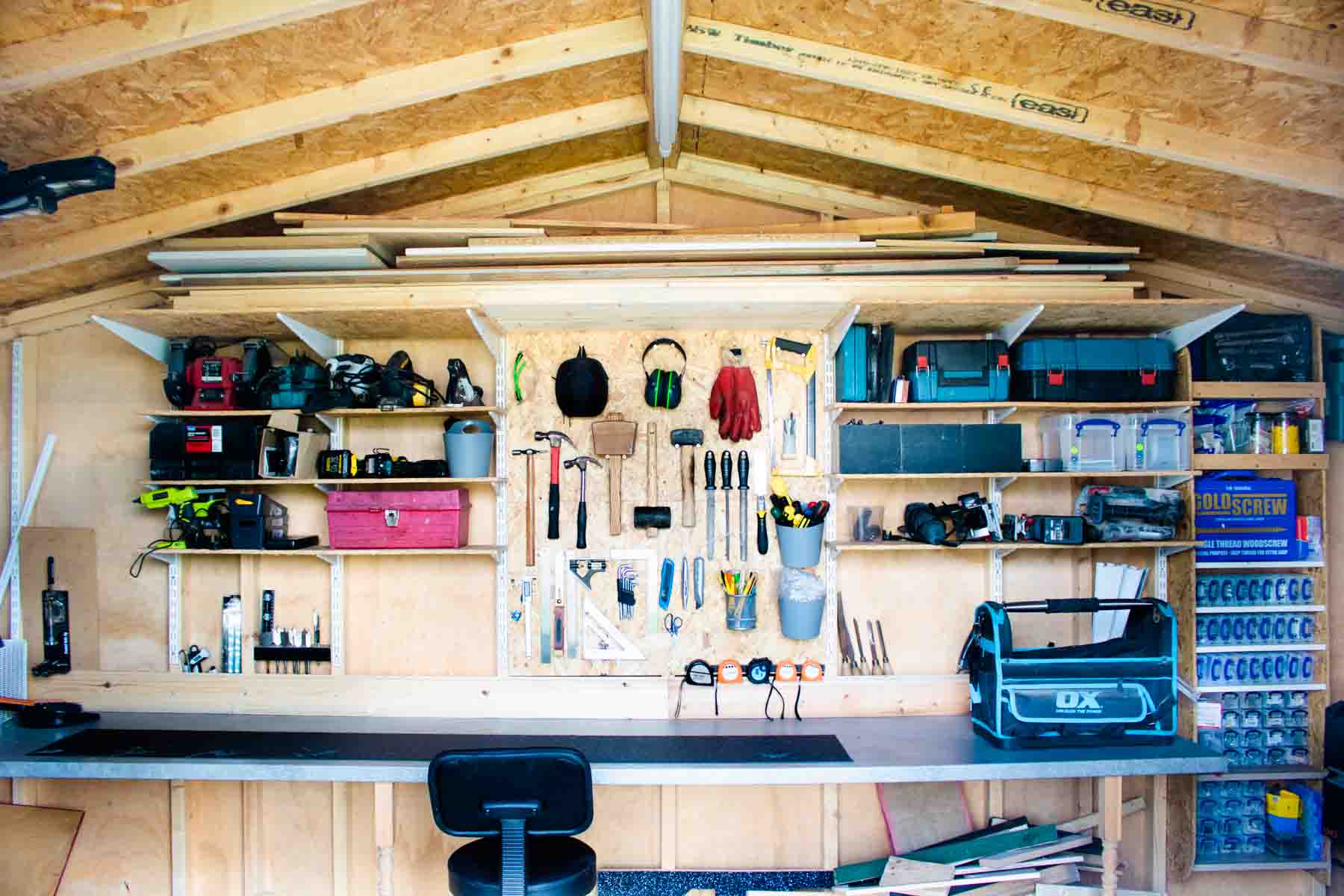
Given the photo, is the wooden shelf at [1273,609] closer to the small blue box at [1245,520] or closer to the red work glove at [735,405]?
the small blue box at [1245,520]

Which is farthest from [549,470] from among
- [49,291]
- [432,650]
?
[49,291]

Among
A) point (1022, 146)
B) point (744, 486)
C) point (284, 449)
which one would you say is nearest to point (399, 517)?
point (284, 449)

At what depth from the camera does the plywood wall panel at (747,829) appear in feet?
10.2

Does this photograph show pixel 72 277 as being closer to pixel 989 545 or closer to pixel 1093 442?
pixel 989 545

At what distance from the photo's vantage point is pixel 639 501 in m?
3.05

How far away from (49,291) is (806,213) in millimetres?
3115

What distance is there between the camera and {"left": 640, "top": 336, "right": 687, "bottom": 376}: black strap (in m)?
3.06

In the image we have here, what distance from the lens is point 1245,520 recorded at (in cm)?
288

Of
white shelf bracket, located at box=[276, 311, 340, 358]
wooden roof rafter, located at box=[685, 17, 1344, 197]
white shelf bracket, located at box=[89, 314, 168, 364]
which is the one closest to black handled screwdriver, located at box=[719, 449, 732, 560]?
wooden roof rafter, located at box=[685, 17, 1344, 197]

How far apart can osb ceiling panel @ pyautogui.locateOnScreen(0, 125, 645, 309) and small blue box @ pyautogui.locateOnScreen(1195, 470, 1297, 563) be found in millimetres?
2630

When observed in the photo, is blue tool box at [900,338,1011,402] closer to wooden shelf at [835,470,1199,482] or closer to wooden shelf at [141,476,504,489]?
wooden shelf at [835,470,1199,482]

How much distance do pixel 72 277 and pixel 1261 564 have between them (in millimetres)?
4720

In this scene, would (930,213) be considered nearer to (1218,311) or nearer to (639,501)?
(1218,311)

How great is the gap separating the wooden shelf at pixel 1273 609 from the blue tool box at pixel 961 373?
3.63 feet
